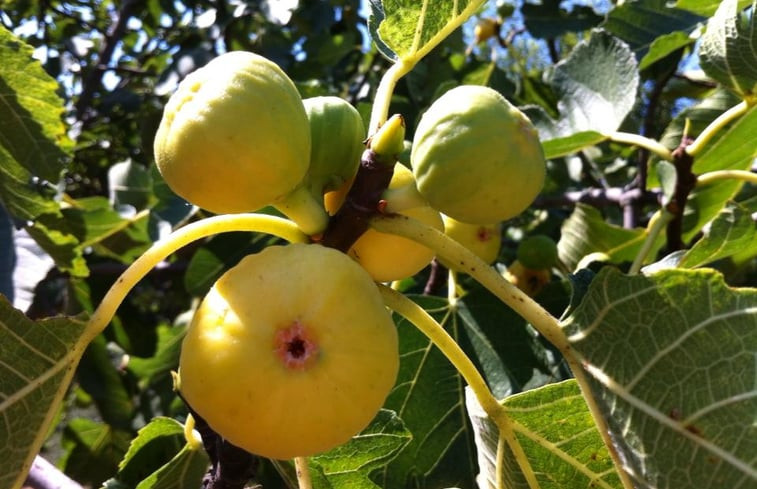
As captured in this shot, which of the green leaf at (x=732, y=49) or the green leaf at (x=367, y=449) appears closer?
the green leaf at (x=367, y=449)

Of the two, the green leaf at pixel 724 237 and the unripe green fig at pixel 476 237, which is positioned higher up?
the green leaf at pixel 724 237

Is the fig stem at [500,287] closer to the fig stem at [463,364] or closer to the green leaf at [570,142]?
the fig stem at [463,364]

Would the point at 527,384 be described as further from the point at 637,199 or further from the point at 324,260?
the point at 324,260

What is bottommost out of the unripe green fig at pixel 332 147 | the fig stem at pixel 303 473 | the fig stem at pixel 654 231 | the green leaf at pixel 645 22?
the fig stem at pixel 654 231

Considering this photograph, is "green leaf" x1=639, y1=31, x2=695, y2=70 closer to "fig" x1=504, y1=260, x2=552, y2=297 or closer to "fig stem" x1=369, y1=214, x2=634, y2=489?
"fig" x1=504, y1=260, x2=552, y2=297

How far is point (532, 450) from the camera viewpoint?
0.92m

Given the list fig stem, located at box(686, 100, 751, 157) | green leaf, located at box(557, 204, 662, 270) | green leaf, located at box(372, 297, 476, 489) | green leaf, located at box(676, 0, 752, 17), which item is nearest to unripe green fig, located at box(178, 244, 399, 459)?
green leaf, located at box(372, 297, 476, 489)

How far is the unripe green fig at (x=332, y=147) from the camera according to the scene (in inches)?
33.2

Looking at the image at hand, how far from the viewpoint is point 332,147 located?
85 cm

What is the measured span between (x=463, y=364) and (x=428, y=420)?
0.56 m

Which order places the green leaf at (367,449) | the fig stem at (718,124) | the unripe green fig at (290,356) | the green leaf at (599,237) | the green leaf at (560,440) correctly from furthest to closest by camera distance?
1. the green leaf at (599,237)
2. the fig stem at (718,124)
3. the green leaf at (367,449)
4. the green leaf at (560,440)
5. the unripe green fig at (290,356)

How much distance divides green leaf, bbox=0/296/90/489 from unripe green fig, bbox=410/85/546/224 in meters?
0.40

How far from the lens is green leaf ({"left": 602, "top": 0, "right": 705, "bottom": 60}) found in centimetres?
204

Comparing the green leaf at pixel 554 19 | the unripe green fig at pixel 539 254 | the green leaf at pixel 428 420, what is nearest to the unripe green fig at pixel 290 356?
the green leaf at pixel 428 420
